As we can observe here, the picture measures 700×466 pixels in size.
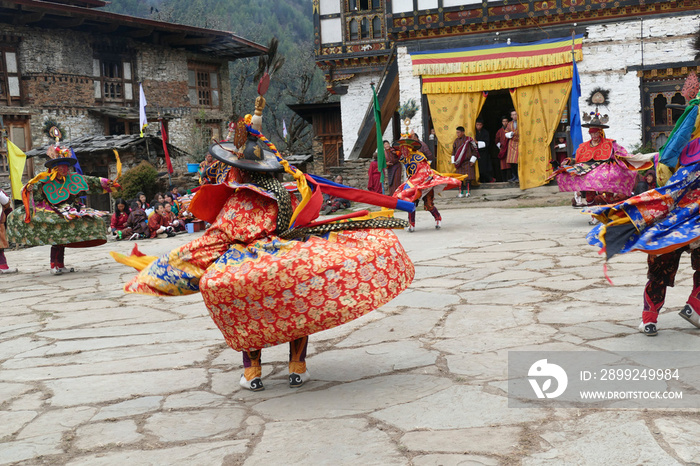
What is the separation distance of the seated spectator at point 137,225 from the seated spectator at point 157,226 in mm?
120

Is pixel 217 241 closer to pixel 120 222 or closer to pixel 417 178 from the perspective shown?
pixel 417 178

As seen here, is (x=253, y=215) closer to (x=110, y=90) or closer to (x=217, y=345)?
(x=217, y=345)

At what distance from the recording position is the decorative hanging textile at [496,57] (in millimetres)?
15062

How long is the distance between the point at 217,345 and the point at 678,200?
315 cm

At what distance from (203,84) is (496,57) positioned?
1457 cm

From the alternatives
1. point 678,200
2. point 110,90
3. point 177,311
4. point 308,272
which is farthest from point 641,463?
point 110,90

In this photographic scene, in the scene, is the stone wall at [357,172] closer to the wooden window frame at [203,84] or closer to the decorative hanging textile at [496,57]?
the decorative hanging textile at [496,57]

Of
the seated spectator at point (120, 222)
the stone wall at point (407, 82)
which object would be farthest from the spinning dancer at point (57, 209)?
the stone wall at point (407, 82)

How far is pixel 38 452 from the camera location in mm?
3164

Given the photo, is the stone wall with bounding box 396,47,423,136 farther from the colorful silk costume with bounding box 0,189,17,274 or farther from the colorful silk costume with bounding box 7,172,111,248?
the colorful silk costume with bounding box 0,189,17,274

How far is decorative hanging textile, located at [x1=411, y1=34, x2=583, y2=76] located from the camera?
49.4ft

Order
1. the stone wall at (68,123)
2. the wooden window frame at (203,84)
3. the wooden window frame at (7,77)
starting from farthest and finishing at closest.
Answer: the wooden window frame at (203,84)
the stone wall at (68,123)
the wooden window frame at (7,77)

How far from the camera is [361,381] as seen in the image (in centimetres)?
394

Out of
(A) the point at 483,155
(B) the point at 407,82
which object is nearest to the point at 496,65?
(B) the point at 407,82
